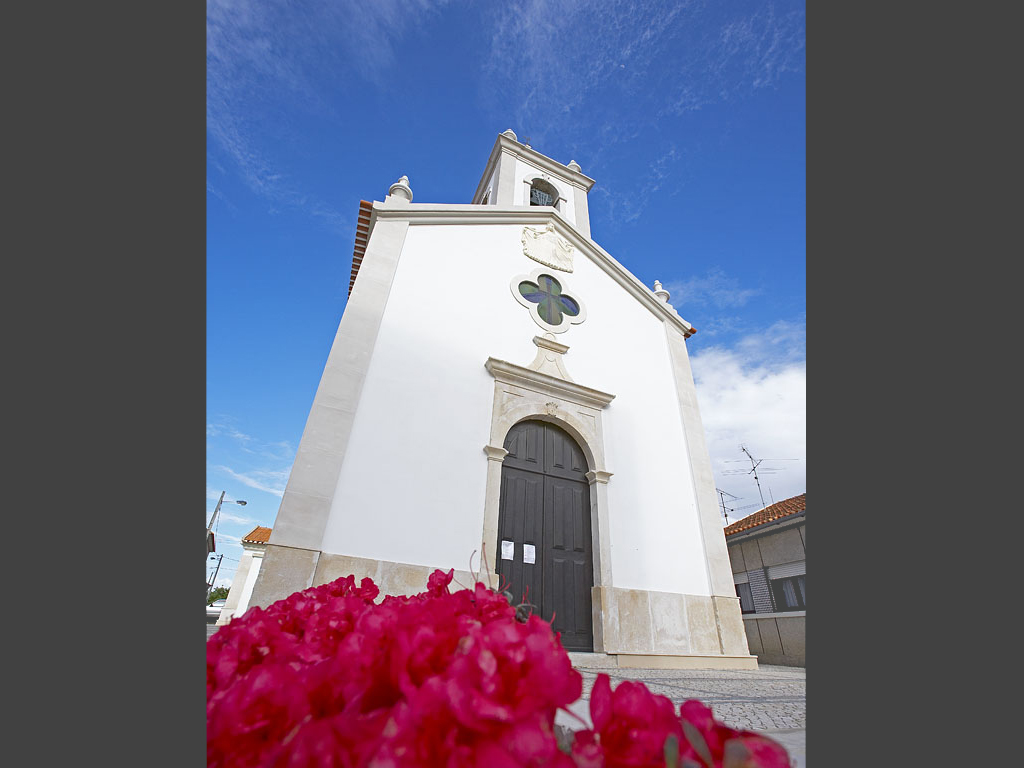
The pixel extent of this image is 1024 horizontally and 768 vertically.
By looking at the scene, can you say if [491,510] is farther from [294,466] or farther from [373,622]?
[373,622]

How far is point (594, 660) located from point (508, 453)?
7.86 ft

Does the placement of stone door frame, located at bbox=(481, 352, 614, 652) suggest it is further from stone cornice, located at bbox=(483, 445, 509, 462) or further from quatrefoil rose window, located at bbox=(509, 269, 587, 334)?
quatrefoil rose window, located at bbox=(509, 269, 587, 334)

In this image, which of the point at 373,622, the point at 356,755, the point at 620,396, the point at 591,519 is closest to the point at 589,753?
the point at 356,755

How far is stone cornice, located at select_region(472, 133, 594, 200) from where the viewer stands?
10383 mm

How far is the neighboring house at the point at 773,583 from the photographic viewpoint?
7.68 metres

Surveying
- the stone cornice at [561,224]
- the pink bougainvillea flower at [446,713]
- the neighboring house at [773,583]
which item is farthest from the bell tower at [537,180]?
the pink bougainvillea flower at [446,713]

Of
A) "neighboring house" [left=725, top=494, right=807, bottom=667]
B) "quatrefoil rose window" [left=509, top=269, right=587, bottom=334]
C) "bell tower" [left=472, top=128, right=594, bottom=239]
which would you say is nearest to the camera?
"quatrefoil rose window" [left=509, top=269, right=587, bottom=334]

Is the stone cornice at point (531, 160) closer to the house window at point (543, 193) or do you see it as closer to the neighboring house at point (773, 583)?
the house window at point (543, 193)

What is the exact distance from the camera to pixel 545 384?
6238 millimetres

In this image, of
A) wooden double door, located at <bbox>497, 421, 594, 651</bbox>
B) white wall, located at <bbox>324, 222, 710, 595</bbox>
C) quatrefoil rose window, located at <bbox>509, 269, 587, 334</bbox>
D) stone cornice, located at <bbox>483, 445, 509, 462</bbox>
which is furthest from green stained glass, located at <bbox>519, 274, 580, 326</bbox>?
stone cornice, located at <bbox>483, 445, 509, 462</bbox>

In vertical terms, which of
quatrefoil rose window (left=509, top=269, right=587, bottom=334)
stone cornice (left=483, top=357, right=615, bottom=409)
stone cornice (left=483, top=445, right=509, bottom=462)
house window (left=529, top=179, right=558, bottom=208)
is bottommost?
stone cornice (left=483, top=445, right=509, bottom=462)

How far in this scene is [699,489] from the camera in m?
6.71

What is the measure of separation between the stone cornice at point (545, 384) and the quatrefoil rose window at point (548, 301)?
1.06 m

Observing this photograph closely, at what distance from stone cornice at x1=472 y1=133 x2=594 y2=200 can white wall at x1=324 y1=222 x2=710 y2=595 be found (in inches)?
140
